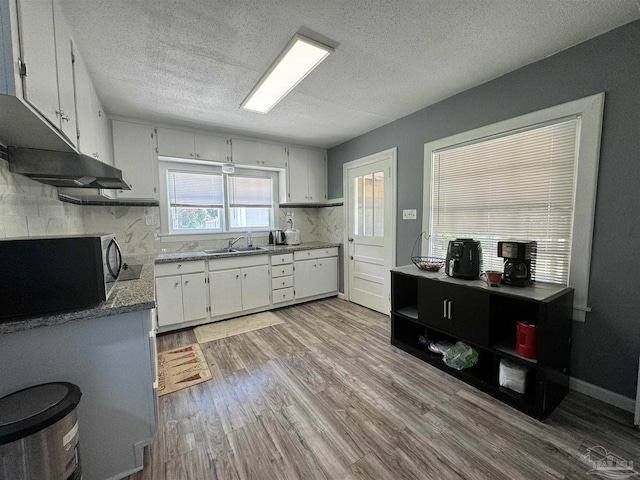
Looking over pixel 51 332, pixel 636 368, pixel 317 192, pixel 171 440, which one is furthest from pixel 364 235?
pixel 51 332

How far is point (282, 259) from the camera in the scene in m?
3.71

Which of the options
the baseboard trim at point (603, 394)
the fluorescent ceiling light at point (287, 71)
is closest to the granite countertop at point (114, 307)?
the fluorescent ceiling light at point (287, 71)

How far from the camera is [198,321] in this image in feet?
10.4

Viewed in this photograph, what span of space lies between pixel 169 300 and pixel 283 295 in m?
1.43

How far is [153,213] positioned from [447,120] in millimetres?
3605

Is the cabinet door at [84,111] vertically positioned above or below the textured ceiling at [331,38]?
below

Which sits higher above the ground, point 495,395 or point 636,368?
point 636,368

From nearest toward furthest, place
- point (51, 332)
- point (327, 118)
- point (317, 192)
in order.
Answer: point (51, 332) → point (327, 118) → point (317, 192)

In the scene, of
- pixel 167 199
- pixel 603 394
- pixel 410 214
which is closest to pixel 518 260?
pixel 603 394

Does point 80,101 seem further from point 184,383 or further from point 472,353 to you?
point 472,353

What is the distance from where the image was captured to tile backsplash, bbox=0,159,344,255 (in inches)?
56.6

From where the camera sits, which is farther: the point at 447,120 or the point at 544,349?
the point at 447,120

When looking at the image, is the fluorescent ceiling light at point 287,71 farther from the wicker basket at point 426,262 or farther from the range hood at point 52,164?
the wicker basket at point 426,262

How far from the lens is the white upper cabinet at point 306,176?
4078 mm
